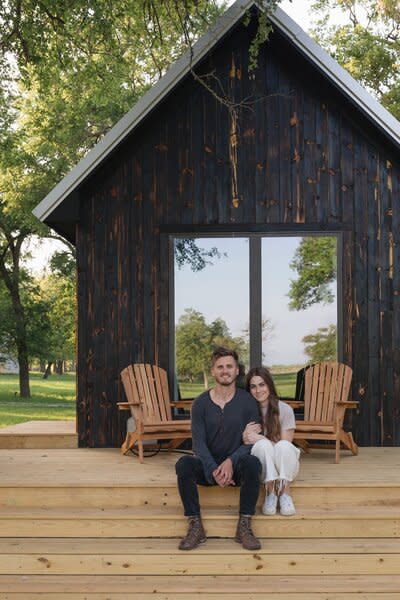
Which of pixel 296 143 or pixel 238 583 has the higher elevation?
pixel 296 143

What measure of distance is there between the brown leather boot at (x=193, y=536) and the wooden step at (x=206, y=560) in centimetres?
4

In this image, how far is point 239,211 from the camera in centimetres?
774

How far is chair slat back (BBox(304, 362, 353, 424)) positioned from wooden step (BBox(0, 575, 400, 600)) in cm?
235

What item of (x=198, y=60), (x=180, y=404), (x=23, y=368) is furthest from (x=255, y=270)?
(x=23, y=368)

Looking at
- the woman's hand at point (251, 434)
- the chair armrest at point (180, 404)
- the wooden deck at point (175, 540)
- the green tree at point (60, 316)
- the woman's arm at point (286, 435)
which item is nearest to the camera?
the wooden deck at point (175, 540)

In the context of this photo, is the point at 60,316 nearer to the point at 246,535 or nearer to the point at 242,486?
the point at 242,486

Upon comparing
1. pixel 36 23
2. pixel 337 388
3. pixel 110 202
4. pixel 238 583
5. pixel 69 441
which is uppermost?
pixel 36 23

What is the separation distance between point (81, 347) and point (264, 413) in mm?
2618

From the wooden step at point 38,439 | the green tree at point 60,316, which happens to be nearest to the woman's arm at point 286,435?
the wooden step at point 38,439

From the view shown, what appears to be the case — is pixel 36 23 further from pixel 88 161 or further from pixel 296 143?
pixel 296 143

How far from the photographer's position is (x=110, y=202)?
7.84 m

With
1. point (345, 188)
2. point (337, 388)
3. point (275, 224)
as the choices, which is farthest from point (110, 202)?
point (337, 388)

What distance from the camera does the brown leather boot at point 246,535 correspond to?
504cm

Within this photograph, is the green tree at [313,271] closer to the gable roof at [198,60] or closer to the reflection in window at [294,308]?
the reflection in window at [294,308]
